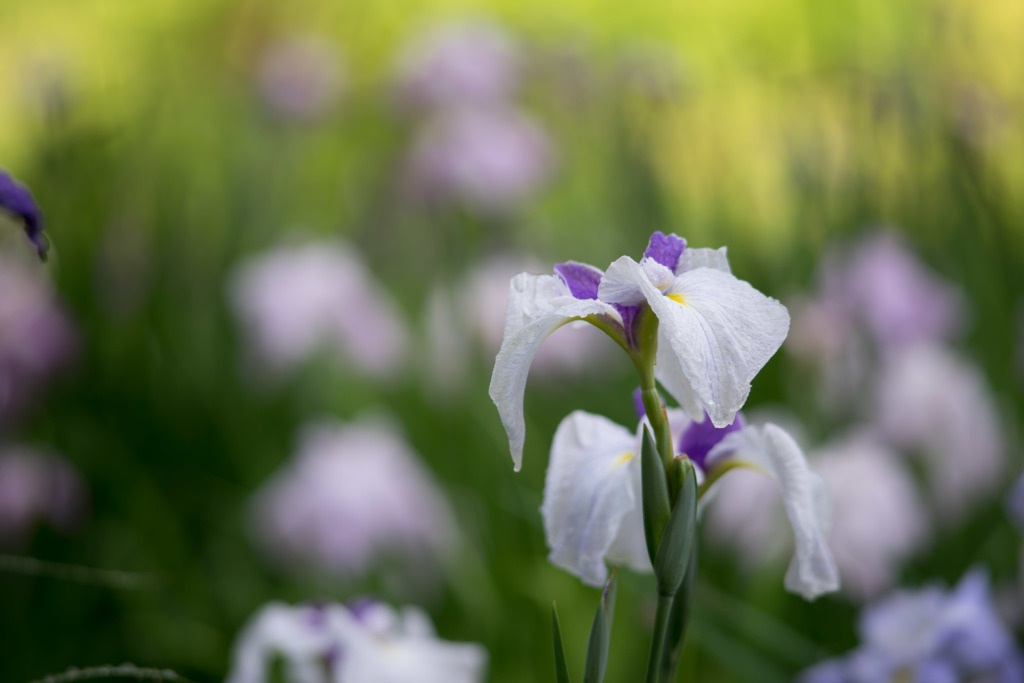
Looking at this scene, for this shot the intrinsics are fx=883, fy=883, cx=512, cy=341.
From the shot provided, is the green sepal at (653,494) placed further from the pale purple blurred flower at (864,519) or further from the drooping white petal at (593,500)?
the pale purple blurred flower at (864,519)

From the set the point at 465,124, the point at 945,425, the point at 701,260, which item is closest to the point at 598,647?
the point at 701,260

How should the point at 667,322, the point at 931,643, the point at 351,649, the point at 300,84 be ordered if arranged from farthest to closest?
the point at 300,84 < the point at 931,643 < the point at 351,649 < the point at 667,322

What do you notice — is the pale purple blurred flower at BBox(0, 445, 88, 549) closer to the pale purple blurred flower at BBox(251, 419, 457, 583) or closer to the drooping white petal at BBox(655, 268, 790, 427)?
the pale purple blurred flower at BBox(251, 419, 457, 583)

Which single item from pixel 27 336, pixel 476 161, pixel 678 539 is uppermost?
pixel 678 539

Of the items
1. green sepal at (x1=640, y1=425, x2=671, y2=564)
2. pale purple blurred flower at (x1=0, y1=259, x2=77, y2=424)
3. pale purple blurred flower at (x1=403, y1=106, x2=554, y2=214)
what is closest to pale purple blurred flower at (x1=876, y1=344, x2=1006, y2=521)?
pale purple blurred flower at (x1=403, y1=106, x2=554, y2=214)

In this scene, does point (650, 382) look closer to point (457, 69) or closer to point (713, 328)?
point (713, 328)

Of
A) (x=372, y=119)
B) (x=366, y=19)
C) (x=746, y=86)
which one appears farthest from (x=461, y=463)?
(x=366, y=19)
